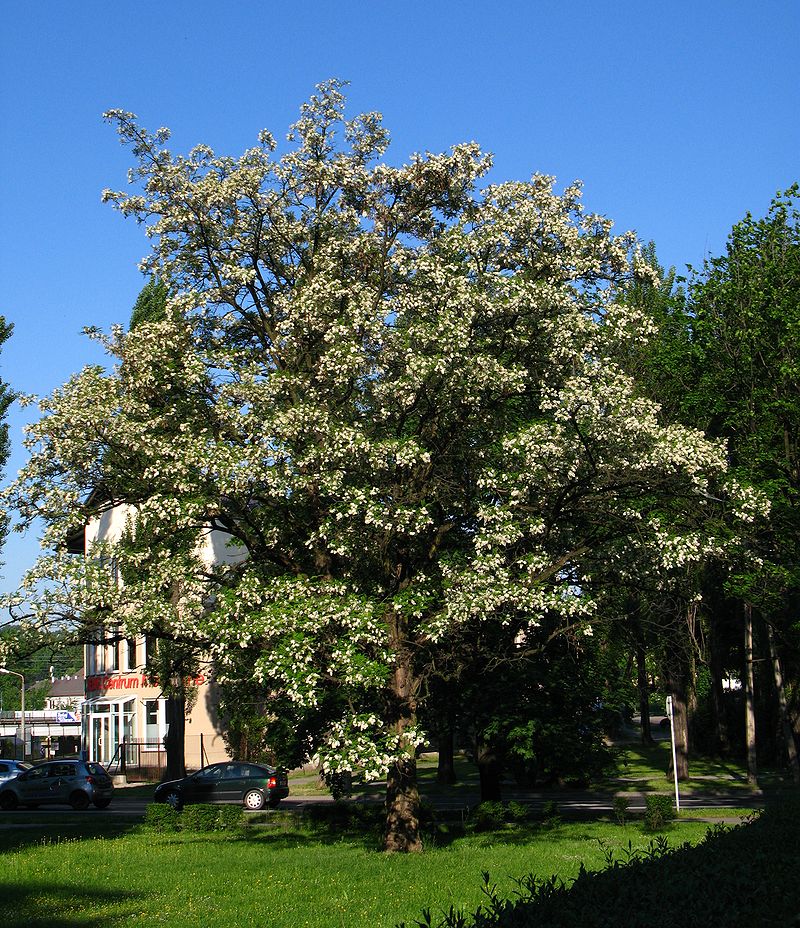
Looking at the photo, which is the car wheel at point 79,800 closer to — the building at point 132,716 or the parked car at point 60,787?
the parked car at point 60,787

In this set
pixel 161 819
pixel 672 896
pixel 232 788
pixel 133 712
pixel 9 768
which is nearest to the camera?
pixel 672 896

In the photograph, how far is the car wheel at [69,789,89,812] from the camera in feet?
128

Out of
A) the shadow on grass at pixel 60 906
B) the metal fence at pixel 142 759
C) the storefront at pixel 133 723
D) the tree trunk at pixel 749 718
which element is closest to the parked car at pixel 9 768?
the metal fence at pixel 142 759

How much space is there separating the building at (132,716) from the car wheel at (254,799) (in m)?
14.9

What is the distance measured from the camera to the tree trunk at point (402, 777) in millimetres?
20031

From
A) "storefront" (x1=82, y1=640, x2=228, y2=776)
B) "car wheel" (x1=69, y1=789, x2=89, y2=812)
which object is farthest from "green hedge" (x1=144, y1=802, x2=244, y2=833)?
"storefront" (x1=82, y1=640, x2=228, y2=776)

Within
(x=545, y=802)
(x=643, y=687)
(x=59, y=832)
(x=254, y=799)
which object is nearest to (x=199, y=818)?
(x=59, y=832)

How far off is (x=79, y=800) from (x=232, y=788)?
6.95m

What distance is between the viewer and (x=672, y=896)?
24.0 ft

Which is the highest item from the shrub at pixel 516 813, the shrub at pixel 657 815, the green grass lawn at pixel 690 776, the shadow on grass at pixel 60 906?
the shadow on grass at pixel 60 906

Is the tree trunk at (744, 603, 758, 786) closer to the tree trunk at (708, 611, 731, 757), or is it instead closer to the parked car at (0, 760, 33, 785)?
the tree trunk at (708, 611, 731, 757)

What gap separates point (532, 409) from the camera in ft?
73.9

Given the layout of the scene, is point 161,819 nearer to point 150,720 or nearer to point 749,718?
point 749,718

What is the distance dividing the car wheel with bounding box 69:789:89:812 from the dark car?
3853mm
